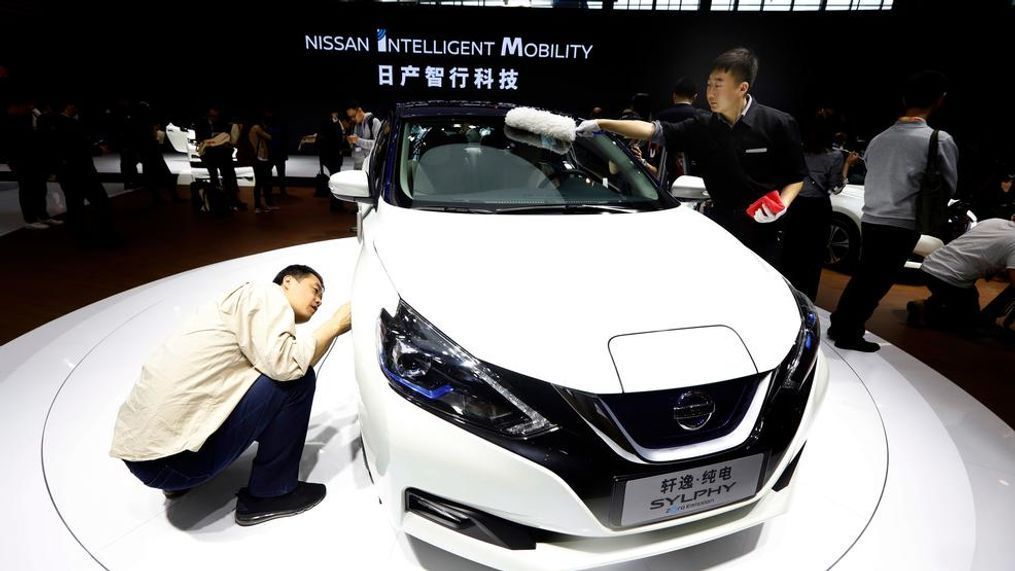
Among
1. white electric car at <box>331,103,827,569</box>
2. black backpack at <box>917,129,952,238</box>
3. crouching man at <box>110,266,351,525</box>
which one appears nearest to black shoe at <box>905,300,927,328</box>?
black backpack at <box>917,129,952,238</box>

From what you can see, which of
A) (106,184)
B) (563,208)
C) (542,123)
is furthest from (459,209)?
(106,184)

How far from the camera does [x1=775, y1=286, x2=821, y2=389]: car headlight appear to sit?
1.25 m

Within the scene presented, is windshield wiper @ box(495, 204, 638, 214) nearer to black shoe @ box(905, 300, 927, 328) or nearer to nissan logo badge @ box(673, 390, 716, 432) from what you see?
nissan logo badge @ box(673, 390, 716, 432)

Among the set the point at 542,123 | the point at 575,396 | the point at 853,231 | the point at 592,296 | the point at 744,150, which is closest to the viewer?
the point at 575,396

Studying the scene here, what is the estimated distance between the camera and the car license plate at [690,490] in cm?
111

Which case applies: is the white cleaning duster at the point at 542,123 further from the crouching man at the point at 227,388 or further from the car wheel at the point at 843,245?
the car wheel at the point at 843,245

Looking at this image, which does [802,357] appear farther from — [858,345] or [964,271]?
[964,271]

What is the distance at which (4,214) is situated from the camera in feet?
18.4

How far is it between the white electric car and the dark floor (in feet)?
6.95

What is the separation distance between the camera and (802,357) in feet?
4.32

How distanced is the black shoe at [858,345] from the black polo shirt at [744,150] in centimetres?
114

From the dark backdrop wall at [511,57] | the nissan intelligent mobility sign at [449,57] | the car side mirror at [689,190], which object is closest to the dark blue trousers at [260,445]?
the car side mirror at [689,190]

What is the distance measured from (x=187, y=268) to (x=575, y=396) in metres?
3.94

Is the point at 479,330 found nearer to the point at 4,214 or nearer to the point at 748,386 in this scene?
the point at 748,386
